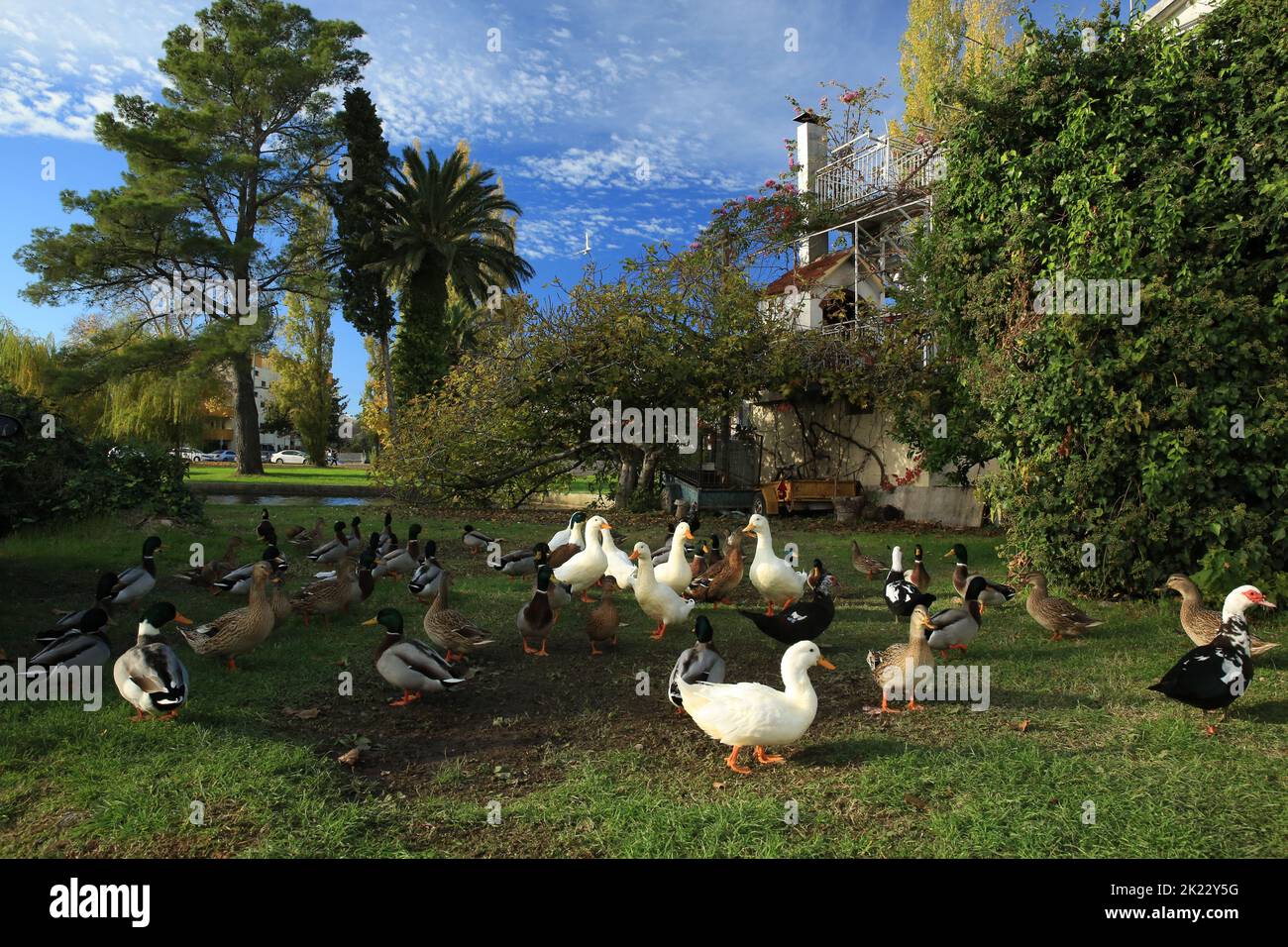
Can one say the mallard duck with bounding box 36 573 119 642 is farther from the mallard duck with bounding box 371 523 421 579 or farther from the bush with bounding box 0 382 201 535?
the bush with bounding box 0 382 201 535

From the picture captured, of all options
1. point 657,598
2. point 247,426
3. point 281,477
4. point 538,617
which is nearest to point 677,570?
point 657,598

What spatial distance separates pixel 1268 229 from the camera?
26.8 ft

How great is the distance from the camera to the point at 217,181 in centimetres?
3478

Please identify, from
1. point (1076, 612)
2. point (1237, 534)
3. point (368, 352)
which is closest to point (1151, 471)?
point (1237, 534)

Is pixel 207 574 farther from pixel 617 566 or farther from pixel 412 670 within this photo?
pixel 617 566

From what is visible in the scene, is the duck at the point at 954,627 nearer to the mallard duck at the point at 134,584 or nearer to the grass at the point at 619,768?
the grass at the point at 619,768

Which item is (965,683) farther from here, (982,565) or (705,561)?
(982,565)

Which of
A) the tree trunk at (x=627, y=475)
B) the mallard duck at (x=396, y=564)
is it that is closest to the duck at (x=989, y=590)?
the mallard duck at (x=396, y=564)

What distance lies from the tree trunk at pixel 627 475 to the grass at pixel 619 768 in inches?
535

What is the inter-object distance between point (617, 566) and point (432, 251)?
30.5 m

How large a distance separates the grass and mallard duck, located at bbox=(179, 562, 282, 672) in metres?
0.21

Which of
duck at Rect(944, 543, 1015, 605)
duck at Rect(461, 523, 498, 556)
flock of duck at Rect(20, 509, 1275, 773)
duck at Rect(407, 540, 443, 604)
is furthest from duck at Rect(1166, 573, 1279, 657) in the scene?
duck at Rect(461, 523, 498, 556)

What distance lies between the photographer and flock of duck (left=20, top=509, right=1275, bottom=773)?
5.34 meters

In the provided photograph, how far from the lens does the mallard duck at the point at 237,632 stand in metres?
6.81
